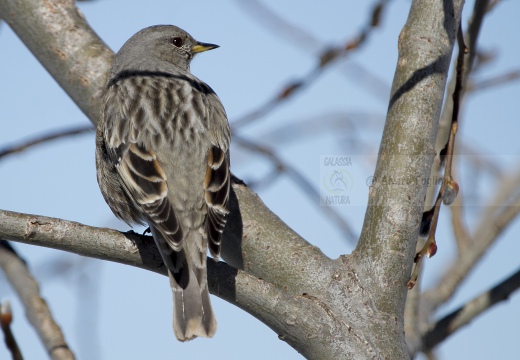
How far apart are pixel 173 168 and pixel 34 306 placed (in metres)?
1.24

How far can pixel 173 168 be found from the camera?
15.5 feet

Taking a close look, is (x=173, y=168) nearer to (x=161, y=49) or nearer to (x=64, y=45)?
(x=64, y=45)

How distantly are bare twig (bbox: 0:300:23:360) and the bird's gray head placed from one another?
2842mm

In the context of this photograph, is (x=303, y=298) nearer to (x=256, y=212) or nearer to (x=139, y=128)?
(x=256, y=212)

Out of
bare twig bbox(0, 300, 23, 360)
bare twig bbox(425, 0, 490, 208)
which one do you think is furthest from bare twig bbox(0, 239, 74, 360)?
bare twig bbox(425, 0, 490, 208)

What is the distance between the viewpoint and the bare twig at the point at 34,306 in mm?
3833

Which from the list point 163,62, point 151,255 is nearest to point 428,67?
point 151,255

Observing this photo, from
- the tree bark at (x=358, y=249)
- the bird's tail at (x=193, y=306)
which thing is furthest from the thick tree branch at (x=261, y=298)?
the bird's tail at (x=193, y=306)

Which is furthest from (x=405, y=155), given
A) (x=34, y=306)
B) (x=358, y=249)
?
(x=34, y=306)

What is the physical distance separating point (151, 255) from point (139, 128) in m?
1.29

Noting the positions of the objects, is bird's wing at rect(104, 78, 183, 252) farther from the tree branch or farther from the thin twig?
the thin twig

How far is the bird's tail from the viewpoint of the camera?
13.8 ft

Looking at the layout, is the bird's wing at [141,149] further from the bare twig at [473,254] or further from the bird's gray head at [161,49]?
the bare twig at [473,254]

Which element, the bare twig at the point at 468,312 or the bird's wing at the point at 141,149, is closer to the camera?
the bare twig at the point at 468,312
